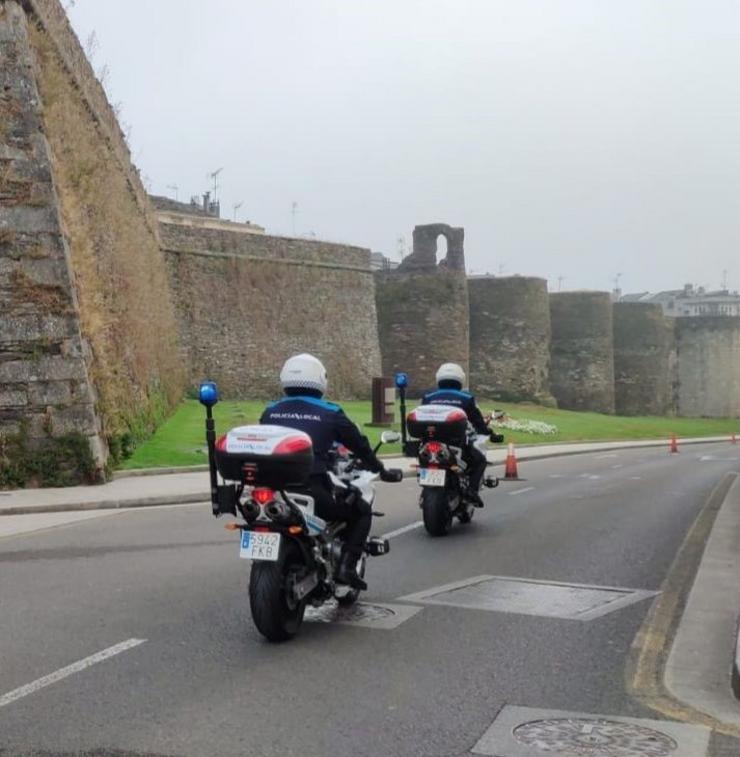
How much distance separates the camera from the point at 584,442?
133ft

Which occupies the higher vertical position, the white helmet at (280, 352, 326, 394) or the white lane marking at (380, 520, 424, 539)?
the white helmet at (280, 352, 326, 394)

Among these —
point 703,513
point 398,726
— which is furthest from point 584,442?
point 398,726

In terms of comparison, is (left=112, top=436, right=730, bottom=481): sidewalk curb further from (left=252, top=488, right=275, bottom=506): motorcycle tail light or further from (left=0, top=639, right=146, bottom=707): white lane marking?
(left=252, top=488, right=275, bottom=506): motorcycle tail light

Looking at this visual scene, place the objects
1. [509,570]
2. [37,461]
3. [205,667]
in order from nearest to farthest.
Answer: [205,667], [509,570], [37,461]

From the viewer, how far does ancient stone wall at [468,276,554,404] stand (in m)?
58.7

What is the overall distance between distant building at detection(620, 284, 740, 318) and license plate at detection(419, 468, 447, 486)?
421 ft

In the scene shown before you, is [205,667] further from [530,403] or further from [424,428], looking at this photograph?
[530,403]

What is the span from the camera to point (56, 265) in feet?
59.5

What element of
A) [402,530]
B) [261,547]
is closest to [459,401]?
[402,530]

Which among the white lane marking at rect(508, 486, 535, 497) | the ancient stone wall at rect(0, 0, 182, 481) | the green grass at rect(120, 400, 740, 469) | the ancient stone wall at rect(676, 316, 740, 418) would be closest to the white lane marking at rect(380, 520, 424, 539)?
the white lane marking at rect(508, 486, 535, 497)

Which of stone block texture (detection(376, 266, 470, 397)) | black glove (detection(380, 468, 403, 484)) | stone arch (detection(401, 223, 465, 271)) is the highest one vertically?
stone arch (detection(401, 223, 465, 271))

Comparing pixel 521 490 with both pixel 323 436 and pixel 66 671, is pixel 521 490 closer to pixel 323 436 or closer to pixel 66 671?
pixel 323 436

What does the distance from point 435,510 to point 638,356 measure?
185 ft

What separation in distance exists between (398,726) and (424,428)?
7122mm
